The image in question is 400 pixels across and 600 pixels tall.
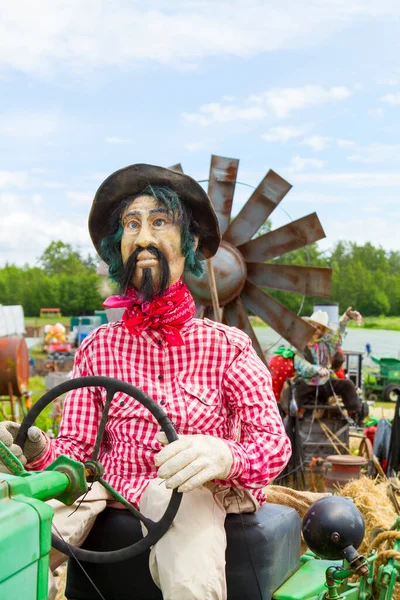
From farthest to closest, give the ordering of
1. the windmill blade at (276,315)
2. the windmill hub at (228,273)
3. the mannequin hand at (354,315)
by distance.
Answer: the mannequin hand at (354,315)
the windmill blade at (276,315)
the windmill hub at (228,273)

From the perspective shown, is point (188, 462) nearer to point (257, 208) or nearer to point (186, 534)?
point (186, 534)

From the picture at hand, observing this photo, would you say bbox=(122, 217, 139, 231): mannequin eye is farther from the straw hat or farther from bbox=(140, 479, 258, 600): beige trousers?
the straw hat

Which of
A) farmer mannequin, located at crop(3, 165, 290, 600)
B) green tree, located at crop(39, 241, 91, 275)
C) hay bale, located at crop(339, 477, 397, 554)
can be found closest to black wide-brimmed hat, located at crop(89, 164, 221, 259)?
farmer mannequin, located at crop(3, 165, 290, 600)

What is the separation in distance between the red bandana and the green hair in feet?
0.52

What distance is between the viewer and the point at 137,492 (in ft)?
6.70

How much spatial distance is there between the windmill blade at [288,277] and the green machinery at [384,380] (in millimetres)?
9516

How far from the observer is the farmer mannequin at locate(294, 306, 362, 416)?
729 centimetres

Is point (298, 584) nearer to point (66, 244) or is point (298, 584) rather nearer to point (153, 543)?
point (153, 543)

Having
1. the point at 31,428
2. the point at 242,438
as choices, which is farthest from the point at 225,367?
the point at 31,428

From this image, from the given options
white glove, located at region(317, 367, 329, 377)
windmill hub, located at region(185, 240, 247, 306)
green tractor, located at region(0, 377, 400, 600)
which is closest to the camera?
green tractor, located at region(0, 377, 400, 600)

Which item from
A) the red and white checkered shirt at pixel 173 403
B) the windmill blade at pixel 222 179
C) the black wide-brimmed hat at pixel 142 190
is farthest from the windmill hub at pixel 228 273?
the red and white checkered shirt at pixel 173 403

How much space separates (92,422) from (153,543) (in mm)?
616

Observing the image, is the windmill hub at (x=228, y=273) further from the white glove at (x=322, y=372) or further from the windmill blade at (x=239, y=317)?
the white glove at (x=322, y=372)

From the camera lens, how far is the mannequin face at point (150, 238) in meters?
2.32
